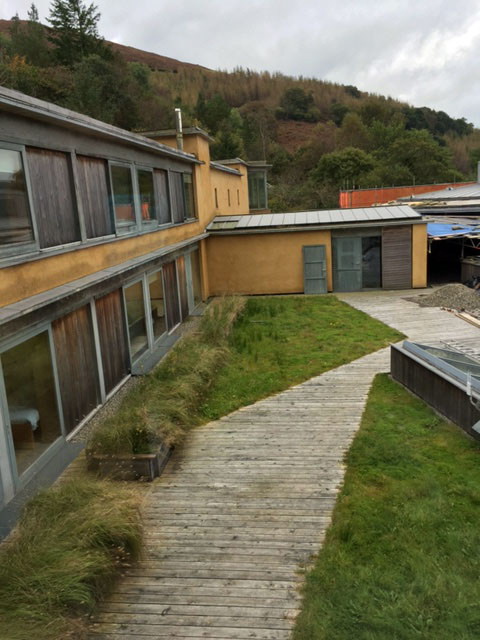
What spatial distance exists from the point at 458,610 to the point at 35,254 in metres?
6.53

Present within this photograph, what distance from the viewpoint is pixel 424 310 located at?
16672mm

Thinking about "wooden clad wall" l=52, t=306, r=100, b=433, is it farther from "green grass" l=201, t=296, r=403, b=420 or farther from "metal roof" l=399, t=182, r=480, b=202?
"metal roof" l=399, t=182, r=480, b=202

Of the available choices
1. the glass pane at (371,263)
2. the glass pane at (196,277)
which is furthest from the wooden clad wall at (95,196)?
the glass pane at (371,263)

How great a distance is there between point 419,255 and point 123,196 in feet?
41.2

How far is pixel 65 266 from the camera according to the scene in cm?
852

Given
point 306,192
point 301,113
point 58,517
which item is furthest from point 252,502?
point 301,113

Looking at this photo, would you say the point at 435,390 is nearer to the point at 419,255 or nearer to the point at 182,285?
the point at 182,285

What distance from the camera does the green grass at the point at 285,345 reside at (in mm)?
10461

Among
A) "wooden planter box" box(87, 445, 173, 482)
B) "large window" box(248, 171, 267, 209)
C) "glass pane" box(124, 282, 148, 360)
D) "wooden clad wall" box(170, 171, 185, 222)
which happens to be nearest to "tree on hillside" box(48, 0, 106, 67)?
"large window" box(248, 171, 267, 209)

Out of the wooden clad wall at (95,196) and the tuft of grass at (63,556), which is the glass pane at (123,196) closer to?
the wooden clad wall at (95,196)

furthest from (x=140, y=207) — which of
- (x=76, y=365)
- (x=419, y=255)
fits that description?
(x=419, y=255)

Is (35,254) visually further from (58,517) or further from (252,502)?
(252,502)

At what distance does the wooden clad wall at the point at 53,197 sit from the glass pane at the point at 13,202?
273 millimetres

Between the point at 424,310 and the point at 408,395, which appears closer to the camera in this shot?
the point at 408,395
